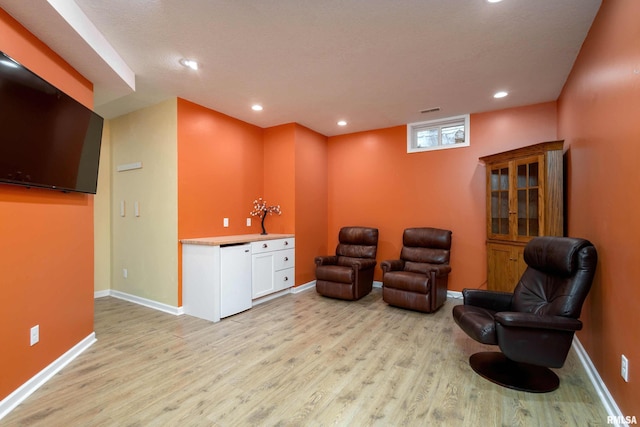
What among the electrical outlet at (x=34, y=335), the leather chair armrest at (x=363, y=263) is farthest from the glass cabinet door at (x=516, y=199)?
the electrical outlet at (x=34, y=335)

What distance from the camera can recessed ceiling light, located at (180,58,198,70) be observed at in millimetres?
2684

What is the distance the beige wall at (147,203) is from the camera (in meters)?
3.55

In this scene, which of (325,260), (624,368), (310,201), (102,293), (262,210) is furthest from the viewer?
(310,201)

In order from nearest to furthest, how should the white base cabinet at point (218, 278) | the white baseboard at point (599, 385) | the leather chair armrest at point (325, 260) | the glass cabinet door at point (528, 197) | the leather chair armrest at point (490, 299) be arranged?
1. the white baseboard at point (599, 385)
2. the leather chair armrest at point (490, 299)
3. the glass cabinet door at point (528, 197)
4. the white base cabinet at point (218, 278)
5. the leather chair armrest at point (325, 260)

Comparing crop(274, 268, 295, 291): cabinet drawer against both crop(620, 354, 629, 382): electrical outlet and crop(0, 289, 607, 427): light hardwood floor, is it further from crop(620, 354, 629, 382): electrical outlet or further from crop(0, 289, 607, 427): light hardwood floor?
crop(620, 354, 629, 382): electrical outlet

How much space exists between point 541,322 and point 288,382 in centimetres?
181

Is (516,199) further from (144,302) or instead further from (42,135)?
(144,302)

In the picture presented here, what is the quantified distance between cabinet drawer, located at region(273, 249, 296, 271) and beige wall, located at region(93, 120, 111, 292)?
2.55 metres

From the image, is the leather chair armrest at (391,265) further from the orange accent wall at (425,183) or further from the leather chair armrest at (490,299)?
the leather chair armrest at (490,299)

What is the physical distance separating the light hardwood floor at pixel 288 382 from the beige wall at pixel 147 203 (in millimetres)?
683

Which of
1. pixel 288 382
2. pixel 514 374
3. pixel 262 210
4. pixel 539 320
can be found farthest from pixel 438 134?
pixel 288 382

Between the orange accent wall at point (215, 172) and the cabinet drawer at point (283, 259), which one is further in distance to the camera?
the cabinet drawer at point (283, 259)

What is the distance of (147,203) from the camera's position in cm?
377

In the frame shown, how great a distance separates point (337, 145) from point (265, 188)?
159cm
